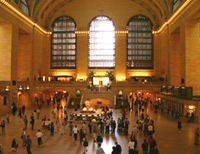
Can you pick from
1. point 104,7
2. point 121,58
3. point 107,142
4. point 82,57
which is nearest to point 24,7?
point 82,57

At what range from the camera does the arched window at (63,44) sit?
45.8 m

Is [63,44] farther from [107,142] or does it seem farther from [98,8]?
[107,142]

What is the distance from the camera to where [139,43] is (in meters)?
45.6

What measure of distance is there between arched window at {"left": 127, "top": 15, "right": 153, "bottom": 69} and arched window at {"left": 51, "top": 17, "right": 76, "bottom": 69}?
10020mm

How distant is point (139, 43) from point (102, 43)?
662cm

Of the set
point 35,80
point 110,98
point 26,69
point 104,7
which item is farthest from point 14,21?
point 104,7

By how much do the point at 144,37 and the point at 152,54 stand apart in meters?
3.36

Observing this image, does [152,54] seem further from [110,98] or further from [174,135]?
[174,135]

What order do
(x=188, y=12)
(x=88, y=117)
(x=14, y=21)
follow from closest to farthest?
(x=88, y=117) < (x=188, y=12) < (x=14, y=21)

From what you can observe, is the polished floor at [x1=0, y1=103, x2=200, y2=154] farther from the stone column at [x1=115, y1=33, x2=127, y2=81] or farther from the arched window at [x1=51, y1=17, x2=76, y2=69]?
the arched window at [x1=51, y1=17, x2=76, y2=69]

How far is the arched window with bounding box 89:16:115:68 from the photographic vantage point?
45531mm

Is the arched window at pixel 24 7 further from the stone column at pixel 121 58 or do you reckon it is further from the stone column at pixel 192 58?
the stone column at pixel 192 58

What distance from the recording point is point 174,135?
671 inches

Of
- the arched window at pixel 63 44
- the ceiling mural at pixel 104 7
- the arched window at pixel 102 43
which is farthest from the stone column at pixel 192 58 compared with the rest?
the arched window at pixel 63 44
